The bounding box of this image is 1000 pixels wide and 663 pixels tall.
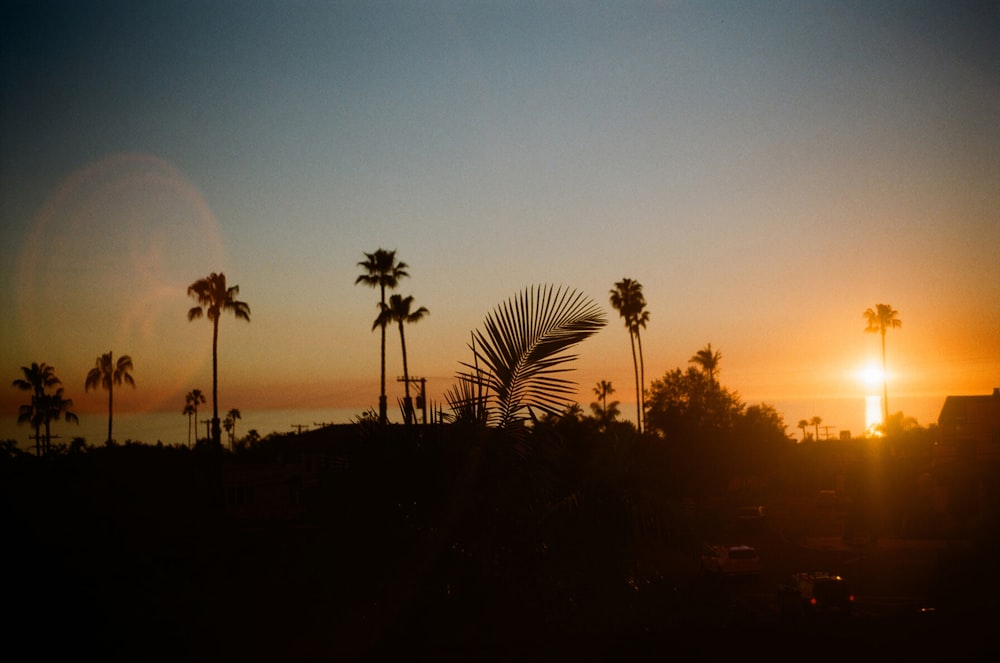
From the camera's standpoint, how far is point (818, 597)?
21.0 meters

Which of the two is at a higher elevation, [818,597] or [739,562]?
[818,597]

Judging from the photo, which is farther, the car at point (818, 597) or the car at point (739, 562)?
the car at point (739, 562)

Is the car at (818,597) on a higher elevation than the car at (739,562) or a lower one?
higher

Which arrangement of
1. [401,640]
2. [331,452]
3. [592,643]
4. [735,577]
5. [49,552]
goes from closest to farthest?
[592,643], [401,640], [331,452], [49,552], [735,577]

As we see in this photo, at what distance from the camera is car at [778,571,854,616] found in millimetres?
20812

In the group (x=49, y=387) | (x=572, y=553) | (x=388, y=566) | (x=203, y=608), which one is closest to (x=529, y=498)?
(x=572, y=553)

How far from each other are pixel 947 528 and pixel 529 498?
4218cm

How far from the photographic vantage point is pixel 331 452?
25.8 feet

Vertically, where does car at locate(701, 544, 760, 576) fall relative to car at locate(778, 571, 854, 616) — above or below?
below

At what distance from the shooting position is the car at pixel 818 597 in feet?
68.3

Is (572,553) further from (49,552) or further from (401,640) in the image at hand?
(49,552)

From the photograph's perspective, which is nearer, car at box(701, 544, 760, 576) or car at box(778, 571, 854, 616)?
car at box(778, 571, 854, 616)

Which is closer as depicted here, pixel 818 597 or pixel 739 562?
pixel 818 597

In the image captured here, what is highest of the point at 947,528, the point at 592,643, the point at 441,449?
the point at 441,449
